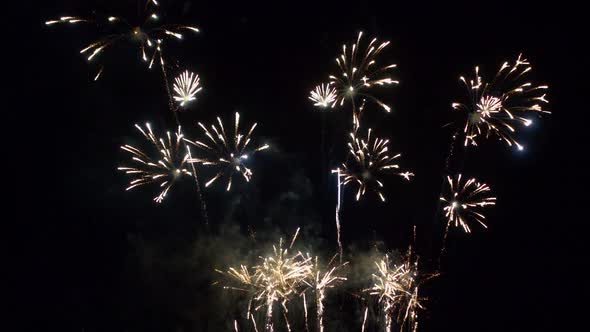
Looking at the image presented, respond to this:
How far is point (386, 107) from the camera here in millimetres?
7906

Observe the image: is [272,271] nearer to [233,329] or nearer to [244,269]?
[244,269]

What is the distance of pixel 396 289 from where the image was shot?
9859 mm

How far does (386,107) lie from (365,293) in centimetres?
516

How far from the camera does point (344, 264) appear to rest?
10.4 m

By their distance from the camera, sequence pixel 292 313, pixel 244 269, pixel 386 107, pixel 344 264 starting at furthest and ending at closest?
1. pixel 292 313
2. pixel 344 264
3. pixel 244 269
4. pixel 386 107

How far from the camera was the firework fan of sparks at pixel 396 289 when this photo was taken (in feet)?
32.2

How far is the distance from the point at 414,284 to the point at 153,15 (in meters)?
7.69

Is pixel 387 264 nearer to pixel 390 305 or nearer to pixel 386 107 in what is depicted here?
pixel 390 305

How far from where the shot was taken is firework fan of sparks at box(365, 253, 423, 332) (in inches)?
387

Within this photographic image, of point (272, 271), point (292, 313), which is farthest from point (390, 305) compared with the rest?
point (292, 313)

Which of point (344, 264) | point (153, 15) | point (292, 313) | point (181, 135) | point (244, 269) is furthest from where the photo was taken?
point (292, 313)

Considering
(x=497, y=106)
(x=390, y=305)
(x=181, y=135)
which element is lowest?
(x=390, y=305)

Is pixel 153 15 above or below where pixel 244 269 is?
above

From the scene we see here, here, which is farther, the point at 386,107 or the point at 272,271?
the point at 272,271
